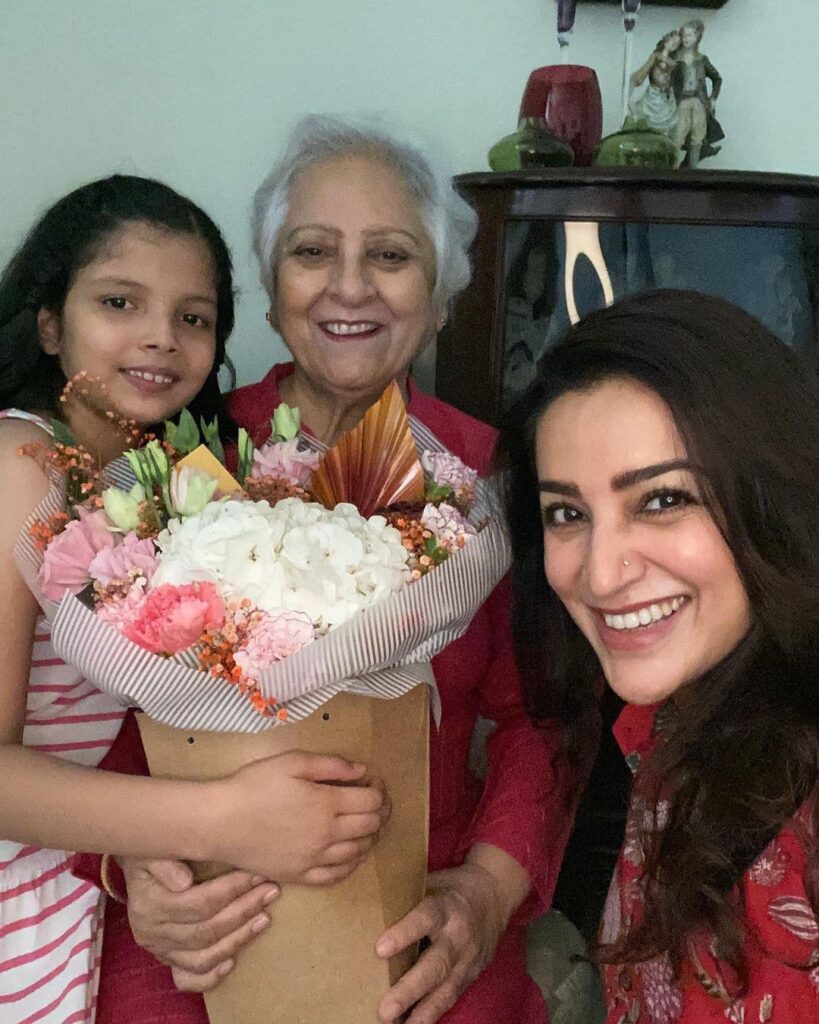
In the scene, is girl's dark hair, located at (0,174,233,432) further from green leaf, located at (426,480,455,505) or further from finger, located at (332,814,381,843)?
finger, located at (332,814,381,843)

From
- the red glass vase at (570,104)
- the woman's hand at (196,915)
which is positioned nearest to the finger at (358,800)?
the woman's hand at (196,915)

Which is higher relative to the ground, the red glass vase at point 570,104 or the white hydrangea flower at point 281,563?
the red glass vase at point 570,104

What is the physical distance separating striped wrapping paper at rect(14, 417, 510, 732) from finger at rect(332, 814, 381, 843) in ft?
0.38

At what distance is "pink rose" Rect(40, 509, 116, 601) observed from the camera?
2.57 feet

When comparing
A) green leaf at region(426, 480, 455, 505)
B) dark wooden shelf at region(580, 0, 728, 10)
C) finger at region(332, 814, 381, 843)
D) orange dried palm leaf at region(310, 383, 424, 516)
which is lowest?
finger at region(332, 814, 381, 843)

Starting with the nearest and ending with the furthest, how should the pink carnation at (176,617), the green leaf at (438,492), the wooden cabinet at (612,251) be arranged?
the pink carnation at (176,617) < the green leaf at (438,492) < the wooden cabinet at (612,251)

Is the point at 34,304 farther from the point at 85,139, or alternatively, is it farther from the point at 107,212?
the point at 85,139

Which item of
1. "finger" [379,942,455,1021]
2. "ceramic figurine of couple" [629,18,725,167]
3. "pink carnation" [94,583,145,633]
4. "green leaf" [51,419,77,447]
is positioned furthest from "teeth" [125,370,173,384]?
"ceramic figurine of couple" [629,18,725,167]

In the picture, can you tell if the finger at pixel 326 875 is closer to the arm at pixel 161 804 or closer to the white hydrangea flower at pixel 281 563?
the arm at pixel 161 804

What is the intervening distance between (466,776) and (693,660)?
50 cm

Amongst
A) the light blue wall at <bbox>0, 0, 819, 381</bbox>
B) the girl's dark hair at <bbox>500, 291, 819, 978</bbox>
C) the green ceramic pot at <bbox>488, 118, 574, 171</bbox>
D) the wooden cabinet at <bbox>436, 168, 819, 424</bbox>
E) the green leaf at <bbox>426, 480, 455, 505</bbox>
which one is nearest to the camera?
the girl's dark hair at <bbox>500, 291, 819, 978</bbox>

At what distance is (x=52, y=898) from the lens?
1.09 metres

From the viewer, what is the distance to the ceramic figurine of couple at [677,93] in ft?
5.63

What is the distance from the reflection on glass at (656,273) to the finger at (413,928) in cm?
100
